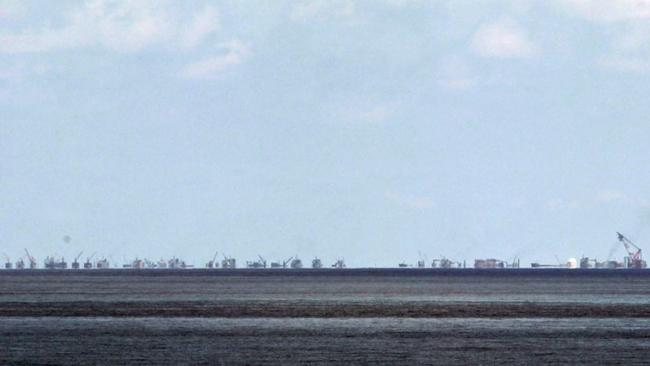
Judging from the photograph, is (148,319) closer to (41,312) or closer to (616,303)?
(41,312)

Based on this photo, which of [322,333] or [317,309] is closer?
[322,333]

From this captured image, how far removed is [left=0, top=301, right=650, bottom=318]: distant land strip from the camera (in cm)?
8931

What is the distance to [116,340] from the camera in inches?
2507

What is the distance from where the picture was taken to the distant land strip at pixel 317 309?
8931 centimetres

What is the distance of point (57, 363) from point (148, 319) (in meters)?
32.1

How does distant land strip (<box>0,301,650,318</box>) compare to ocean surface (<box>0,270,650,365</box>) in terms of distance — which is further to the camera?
distant land strip (<box>0,301,650,318</box>)

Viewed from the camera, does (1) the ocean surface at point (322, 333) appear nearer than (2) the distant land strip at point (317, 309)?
Yes

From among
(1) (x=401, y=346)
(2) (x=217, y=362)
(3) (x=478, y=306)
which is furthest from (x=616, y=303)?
(2) (x=217, y=362)

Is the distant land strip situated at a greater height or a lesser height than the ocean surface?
greater

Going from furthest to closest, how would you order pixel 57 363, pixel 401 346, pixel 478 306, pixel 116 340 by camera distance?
1. pixel 478 306
2. pixel 116 340
3. pixel 401 346
4. pixel 57 363

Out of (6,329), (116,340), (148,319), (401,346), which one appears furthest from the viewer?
(148,319)

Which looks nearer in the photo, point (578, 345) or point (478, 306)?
point (578, 345)

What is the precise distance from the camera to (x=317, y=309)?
98.8 meters

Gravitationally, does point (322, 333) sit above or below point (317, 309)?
below
